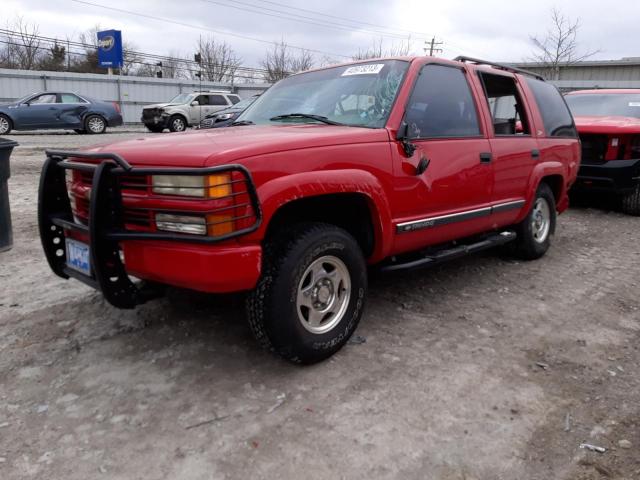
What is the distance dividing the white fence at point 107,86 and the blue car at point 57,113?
24.9 feet

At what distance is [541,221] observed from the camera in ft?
17.3

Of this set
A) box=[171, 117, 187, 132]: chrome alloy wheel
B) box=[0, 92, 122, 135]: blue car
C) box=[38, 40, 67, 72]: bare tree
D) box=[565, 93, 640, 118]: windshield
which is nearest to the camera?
box=[565, 93, 640, 118]: windshield

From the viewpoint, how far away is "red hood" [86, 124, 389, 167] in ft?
8.07

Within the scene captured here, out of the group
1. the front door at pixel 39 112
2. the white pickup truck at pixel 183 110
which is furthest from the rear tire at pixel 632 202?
the front door at pixel 39 112

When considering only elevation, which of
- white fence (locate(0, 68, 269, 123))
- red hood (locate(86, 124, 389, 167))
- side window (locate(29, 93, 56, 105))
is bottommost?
red hood (locate(86, 124, 389, 167))

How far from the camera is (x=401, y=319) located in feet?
12.0

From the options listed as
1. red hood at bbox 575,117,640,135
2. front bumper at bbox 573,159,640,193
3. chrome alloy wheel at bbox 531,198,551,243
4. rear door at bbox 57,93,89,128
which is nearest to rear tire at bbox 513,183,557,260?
chrome alloy wheel at bbox 531,198,551,243

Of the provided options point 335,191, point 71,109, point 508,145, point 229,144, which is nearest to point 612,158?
point 508,145

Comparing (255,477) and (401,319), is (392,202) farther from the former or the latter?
(255,477)

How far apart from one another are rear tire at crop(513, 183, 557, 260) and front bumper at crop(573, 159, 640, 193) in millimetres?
2219

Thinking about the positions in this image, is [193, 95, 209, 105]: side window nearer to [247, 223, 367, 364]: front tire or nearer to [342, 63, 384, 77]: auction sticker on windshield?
[342, 63, 384, 77]: auction sticker on windshield

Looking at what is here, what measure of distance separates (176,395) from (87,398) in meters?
0.44

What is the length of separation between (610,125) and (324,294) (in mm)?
5875

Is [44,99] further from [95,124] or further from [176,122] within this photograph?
[176,122]
